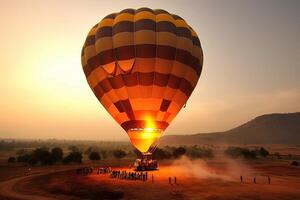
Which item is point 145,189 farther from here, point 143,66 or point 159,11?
point 159,11

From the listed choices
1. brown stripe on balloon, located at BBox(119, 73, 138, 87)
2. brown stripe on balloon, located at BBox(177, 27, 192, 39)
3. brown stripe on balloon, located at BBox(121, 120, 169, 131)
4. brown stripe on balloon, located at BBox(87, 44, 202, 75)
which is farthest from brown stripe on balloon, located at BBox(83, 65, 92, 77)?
brown stripe on balloon, located at BBox(177, 27, 192, 39)

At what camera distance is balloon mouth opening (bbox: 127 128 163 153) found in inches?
1379

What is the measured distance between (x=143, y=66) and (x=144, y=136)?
27.2ft

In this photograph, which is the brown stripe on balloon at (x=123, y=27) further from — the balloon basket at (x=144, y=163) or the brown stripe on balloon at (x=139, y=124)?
the balloon basket at (x=144, y=163)

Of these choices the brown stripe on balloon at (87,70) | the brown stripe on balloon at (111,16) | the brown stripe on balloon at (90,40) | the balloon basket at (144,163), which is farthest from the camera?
the balloon basket at (144,163)

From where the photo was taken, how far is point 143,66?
108 ft

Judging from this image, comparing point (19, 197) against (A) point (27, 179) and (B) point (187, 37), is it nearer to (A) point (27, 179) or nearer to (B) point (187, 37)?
(A) point (27, 179)

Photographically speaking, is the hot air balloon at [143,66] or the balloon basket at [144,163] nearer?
the hot air balloon at [143,66]

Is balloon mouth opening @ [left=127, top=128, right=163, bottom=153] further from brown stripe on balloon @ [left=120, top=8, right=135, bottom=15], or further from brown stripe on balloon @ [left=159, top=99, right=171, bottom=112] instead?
brown stripe on balloon @ [left=120, top=8, right=135, bottom=15]

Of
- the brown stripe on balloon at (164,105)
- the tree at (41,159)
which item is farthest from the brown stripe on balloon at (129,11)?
the tree at (41,159)

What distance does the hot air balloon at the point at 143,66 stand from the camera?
33.0m

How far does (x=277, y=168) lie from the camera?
161ft

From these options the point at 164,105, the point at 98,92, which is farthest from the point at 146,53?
the point at 98,92

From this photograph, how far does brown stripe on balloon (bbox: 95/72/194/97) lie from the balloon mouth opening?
5483mm
